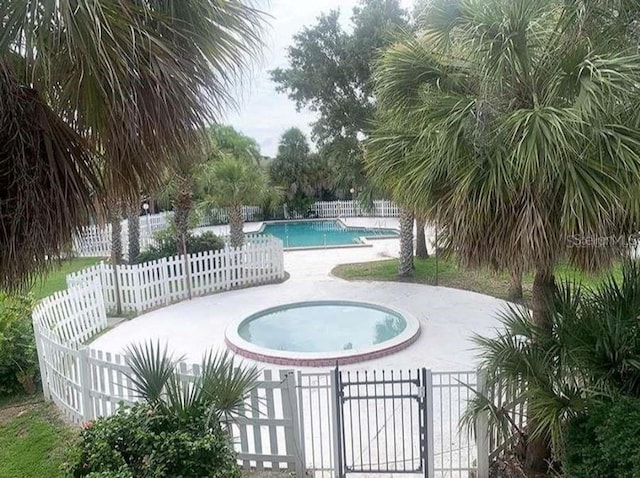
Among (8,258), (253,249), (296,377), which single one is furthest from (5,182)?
(253,249)

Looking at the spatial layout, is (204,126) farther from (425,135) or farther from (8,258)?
(425,135)

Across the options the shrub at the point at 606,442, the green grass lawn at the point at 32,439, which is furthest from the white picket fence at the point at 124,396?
the shrub at the point at 606,442

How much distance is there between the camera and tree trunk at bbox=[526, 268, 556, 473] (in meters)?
4.08

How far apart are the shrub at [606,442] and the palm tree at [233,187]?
10620mm

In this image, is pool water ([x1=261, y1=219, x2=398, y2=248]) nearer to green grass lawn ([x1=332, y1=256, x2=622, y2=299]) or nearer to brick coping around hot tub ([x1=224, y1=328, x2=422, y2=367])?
green grass lawn ([x1=332, y1=256, x2=622, y2=299])

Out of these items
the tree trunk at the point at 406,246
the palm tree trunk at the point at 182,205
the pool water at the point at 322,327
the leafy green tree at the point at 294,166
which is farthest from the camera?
the leafy green tree at the point at 294,166

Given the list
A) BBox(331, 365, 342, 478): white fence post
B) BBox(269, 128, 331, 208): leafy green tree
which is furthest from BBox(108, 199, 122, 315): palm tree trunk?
BBox(269, 128, 331, 208): leafy green tree

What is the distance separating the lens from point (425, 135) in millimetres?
4047

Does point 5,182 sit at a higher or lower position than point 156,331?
higher

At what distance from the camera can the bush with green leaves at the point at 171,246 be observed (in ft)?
40.5

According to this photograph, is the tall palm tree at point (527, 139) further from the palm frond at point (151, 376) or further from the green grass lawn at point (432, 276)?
the green grass lawn at point (432, 276)

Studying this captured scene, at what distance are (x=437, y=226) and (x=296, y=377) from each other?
1.98 meters

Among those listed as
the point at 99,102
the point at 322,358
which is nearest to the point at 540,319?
the point at 322,358

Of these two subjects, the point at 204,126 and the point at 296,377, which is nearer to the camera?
the point at 204,126
